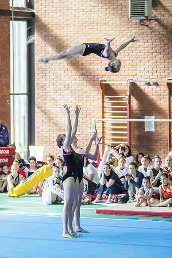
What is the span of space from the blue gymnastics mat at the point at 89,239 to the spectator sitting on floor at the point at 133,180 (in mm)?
1730

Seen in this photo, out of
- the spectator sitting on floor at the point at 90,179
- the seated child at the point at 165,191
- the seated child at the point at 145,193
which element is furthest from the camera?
the spectator sitting on floor at the point at 90,179

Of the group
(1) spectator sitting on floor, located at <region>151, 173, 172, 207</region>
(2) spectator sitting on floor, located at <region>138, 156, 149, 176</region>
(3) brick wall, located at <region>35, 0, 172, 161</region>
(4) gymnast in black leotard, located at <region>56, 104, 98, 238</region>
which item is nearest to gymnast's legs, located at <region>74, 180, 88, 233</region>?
(4) gymnast in black leotard, located at <region>56, 104, 98, 238</region>

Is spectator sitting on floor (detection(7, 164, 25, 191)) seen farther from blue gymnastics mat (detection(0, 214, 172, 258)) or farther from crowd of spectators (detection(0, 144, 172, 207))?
blue gymnastics mat (detection(0, 214, 172, 258))

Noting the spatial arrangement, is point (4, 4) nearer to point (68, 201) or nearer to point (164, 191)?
point (164, 191)

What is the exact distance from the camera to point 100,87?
1355 cm

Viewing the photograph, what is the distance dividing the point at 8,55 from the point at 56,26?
1.68 meters

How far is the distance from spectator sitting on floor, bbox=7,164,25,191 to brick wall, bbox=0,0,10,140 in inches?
130

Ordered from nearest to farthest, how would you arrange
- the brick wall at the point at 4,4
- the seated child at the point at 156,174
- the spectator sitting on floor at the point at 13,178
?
the seated child at the point at 156,174
the spectator sitting on floor at the point at 13,178
the brick wall at the point at 4,4

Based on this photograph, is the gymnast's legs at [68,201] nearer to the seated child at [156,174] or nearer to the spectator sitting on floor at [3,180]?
the seated child at [156,174]

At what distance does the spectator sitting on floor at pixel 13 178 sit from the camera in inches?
428

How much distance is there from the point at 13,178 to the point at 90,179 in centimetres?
212

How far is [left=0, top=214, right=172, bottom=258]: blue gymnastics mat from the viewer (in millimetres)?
5383

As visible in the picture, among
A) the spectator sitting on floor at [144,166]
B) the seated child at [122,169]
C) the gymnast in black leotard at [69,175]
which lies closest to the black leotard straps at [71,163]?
the gymnast in black leotard at [69,175]

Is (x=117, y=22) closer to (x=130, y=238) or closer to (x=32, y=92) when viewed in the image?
(x=32, y=92)
